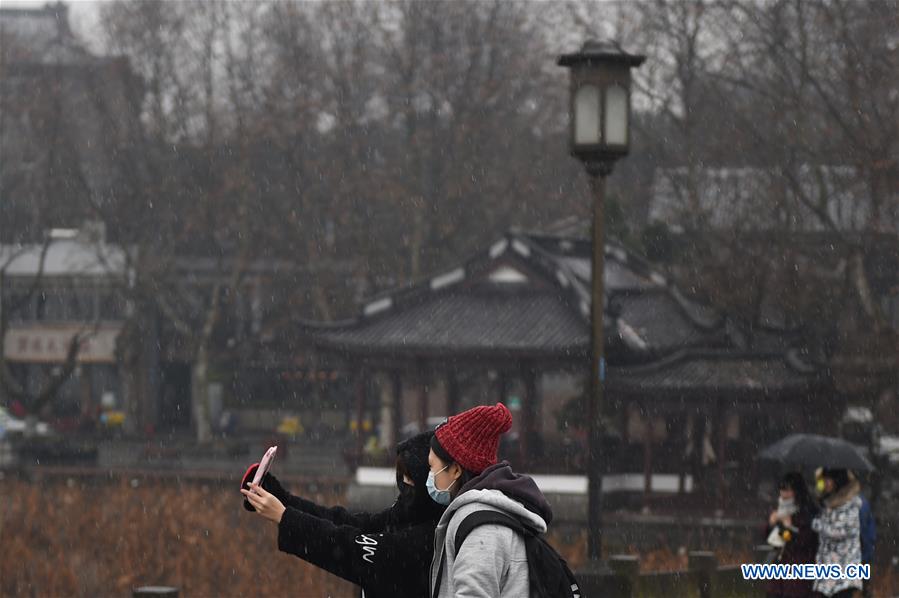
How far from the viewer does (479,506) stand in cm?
431

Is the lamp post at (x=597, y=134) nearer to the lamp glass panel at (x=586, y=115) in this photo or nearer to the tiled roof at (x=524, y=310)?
the lamp glass panel at (x=586, y=115)

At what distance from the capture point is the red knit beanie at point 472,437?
451 centimetres

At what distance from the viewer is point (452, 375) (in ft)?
103

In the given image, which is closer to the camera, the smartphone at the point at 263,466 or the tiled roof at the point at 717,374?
the smartphone at the point at 263,466

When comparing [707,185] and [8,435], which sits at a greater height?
[707,185]

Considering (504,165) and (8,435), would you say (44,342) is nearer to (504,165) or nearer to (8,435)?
(8,435)

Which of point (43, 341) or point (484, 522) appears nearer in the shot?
point (484, 522)

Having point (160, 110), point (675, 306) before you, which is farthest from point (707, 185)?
point (160, 110)

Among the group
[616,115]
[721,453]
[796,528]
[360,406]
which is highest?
[616,115]

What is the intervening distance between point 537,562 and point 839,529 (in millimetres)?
5092

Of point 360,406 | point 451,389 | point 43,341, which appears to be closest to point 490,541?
point 451,389

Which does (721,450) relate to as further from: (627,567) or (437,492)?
(437,492)

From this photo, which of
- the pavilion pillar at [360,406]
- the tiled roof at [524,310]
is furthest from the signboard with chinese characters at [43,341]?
the tiled roof at [524,310]

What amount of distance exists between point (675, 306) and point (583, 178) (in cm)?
1267
